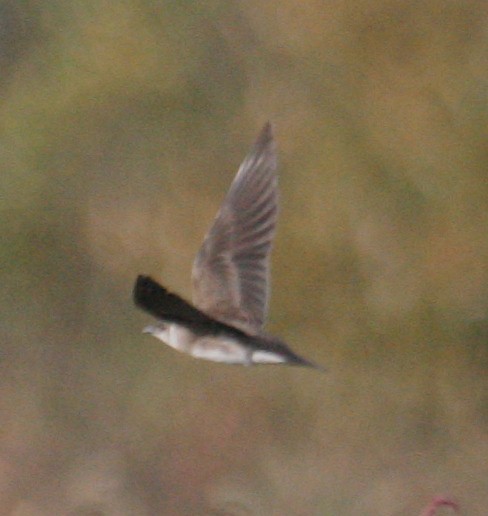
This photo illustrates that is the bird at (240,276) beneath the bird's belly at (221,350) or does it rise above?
above

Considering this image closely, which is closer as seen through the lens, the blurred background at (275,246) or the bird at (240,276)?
the bird at (240,276)

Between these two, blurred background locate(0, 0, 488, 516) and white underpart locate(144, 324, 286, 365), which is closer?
white underpart locate(144, 324, 286, 365)

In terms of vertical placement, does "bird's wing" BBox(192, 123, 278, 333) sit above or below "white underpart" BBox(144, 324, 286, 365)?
above

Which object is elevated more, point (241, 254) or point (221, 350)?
point (241, 254)

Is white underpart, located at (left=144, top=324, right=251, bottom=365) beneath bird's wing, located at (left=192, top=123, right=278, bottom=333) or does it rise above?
beneath

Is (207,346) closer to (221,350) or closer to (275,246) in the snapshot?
(221,350)

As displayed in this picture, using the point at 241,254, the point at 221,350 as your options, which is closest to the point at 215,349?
the point at 221,350
